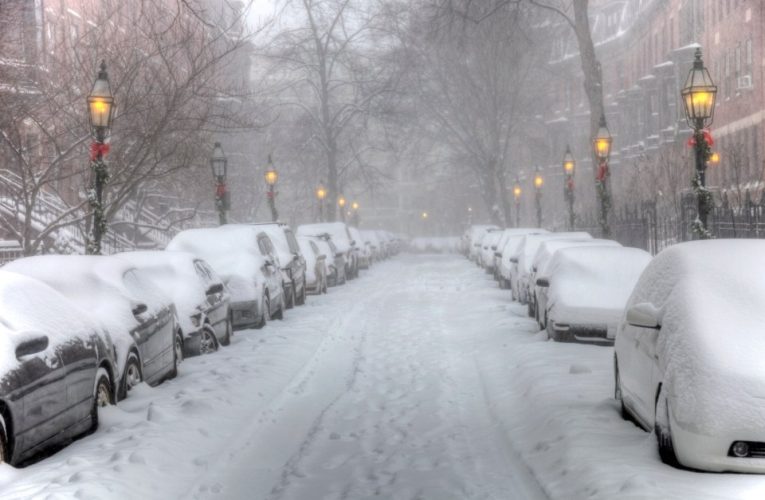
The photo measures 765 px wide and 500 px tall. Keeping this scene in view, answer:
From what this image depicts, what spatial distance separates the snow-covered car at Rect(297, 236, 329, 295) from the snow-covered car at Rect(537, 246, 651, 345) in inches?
508

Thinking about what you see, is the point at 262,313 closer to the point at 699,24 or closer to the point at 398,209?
the point at 699,24

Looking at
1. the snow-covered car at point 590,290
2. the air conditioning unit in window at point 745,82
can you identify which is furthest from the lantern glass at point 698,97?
the air conditioning unit in window at point 745,82

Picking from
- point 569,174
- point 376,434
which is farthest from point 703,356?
point 569,174

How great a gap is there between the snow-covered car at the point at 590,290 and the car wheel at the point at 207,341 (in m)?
5.15

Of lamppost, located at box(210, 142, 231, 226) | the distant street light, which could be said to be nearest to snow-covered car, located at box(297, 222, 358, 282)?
lamppost, located at box(210, 142, 231, 226)

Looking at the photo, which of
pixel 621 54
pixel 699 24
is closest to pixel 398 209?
pixel 621 54

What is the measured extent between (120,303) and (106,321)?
1.79 feet

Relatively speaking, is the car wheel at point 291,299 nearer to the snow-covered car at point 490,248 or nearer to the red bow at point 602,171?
the red bow at point 602,171

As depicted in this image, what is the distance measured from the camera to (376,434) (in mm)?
8953

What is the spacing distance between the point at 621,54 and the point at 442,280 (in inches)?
1743

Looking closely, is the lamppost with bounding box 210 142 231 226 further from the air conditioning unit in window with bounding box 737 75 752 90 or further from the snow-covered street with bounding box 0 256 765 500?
the air conditioning unit in window with bounding box 737 75 752 90

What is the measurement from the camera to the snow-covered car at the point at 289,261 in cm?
2208

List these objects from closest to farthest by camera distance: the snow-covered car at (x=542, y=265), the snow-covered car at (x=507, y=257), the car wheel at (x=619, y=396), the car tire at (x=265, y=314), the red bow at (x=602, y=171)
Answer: the car wheel at (x=619, y=396) → the snow-covered car at (x=542, y=265) → the car tire at (x=265, y=314) → the red bow at (x=602, y=171) → the snow-covered car at (x=507, y=257)

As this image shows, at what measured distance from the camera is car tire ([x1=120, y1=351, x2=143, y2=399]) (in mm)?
9609
